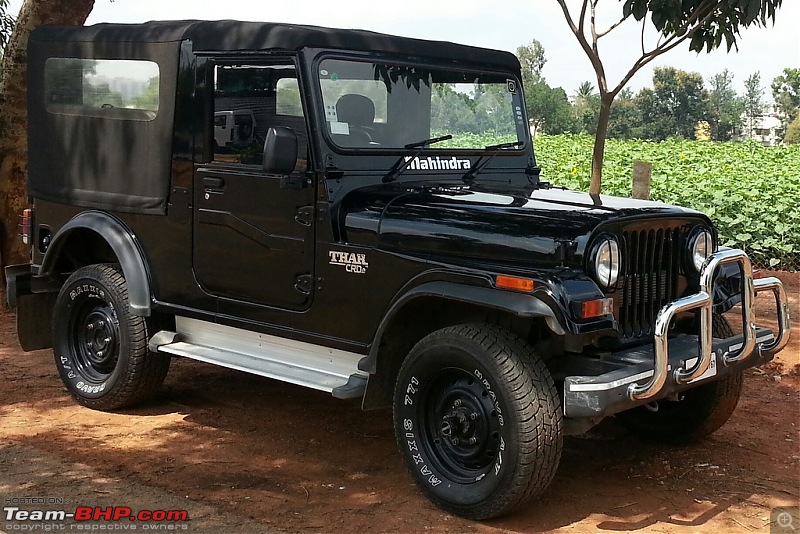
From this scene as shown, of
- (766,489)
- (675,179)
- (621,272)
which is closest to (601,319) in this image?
(621,272)

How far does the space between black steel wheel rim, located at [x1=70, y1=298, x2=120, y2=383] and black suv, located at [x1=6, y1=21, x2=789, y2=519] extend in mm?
17

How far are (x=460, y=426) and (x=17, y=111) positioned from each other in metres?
5.92

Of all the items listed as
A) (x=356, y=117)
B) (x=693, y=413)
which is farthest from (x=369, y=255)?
(x=693, y=413)

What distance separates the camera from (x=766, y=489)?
5.09 meters

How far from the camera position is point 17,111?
28.9 feet

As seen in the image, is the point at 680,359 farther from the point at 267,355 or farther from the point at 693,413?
the point at 267,355

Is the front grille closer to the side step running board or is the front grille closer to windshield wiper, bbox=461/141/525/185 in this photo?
windshield wiper, bbox=461/141/525/185

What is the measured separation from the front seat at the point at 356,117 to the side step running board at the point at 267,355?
1.13 metres

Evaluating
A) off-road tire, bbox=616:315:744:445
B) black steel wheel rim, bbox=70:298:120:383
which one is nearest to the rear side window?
black steel wheel rim, bbox=70:298:120:383

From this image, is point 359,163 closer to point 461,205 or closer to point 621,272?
point 461,205

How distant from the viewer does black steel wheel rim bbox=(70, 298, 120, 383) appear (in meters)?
6.33

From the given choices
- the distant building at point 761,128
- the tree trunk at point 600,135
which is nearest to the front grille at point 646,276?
the tree trunk at point 600,135

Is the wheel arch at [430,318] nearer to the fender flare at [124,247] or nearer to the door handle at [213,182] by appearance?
the door handle at [213,182]

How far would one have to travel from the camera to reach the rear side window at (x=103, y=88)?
603 cm
